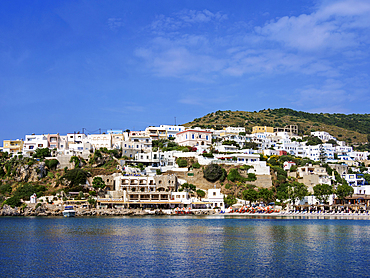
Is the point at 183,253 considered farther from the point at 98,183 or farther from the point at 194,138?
the point at 194,138

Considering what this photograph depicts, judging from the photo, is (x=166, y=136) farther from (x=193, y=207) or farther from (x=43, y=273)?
(x=43, y=273)

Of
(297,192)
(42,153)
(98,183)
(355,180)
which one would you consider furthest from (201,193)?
(355,180)

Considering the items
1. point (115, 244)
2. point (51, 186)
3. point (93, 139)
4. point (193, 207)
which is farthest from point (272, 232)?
point (93, 139)

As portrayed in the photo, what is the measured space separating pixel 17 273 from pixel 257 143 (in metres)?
74.3

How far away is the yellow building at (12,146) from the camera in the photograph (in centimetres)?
8169

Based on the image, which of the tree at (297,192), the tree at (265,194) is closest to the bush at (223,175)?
the tree at (265,194)

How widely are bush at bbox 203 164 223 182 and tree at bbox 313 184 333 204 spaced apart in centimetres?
1564

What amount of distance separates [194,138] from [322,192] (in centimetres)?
2802

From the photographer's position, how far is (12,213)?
58031 millimetres

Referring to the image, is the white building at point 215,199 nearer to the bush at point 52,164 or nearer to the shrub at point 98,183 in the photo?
the shrub at point 98,183

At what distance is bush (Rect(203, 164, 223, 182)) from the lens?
63.8m

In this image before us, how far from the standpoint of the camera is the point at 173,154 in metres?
70.8

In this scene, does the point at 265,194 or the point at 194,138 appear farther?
the point at 194,138

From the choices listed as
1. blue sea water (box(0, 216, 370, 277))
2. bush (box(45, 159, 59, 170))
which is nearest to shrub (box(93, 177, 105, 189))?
Result: bush (box(45, 159, 59, 170))
